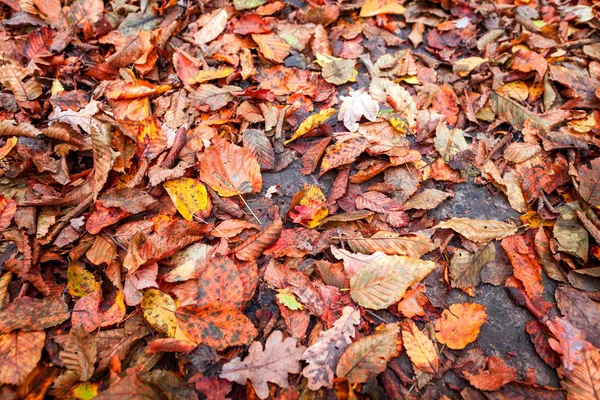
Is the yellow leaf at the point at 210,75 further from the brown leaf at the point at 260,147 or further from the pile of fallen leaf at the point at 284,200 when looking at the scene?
the brown leaf at the point at 260,147

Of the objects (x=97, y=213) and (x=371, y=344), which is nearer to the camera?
(x=371, y=344)

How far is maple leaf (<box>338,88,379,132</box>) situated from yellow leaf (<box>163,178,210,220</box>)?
3.51ft

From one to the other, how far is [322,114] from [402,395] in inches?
66.8

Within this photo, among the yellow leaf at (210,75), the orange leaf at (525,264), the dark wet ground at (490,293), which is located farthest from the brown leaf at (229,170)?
the orange leaf at (525,264)

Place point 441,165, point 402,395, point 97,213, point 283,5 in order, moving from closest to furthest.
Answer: point 402,395 → point 97,213 → point 441,165 → point 283,5

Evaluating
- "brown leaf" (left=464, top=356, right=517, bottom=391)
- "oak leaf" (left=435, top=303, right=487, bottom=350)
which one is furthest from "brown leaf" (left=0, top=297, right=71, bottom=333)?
"brown leaf" (left=464, top=356, right=517, bottom=391)

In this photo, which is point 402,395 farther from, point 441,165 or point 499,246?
point 441,165

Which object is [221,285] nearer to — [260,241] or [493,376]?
[260,241]

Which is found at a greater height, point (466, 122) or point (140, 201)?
point (466, 122)

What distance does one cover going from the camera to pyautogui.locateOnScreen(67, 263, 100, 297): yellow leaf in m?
1.99

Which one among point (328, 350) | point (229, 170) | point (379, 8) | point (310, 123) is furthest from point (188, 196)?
point (379, 8)

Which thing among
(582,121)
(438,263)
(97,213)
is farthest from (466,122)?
(97,213)

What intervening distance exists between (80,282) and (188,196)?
2.32ft

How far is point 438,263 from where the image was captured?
2.17 meters
